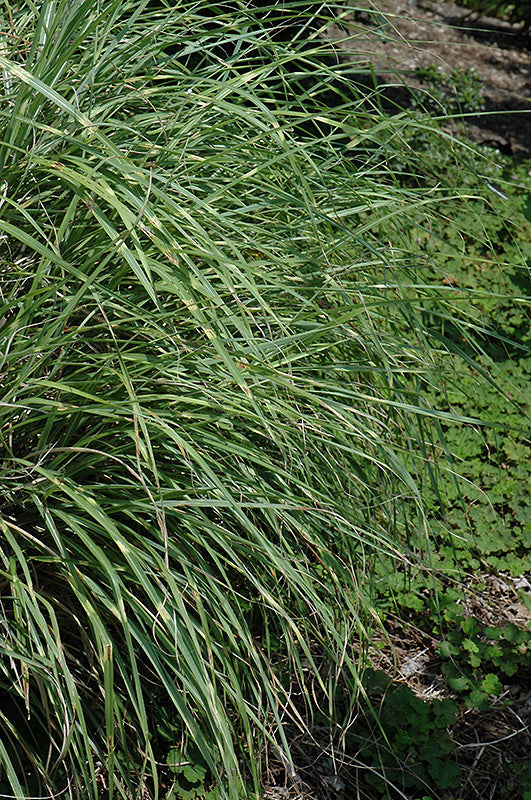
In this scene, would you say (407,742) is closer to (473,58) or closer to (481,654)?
(481,654)

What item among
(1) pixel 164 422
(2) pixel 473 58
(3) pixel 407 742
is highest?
(2) pixel 473 58

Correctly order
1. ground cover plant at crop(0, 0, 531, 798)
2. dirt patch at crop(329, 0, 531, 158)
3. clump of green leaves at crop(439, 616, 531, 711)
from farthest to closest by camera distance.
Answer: dirt patch at crop(329, 0, 531, 158), clump of green leaves at crop(439, 616, 531, 711), ground cover plant at crop(0, 0, 531, 798)

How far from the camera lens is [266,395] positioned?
1.96m

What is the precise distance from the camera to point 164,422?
6.14ft

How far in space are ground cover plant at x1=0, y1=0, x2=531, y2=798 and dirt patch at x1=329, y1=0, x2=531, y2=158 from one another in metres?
3.75

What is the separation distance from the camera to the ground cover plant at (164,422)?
177cm

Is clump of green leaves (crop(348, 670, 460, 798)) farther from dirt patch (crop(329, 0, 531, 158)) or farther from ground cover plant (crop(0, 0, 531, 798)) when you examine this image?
dirt patch (crop(329, 0, 531, 158))

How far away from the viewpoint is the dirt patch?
6273 mm

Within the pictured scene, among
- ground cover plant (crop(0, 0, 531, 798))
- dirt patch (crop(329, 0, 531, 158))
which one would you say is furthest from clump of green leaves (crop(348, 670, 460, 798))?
dirt patch (crop(329, 0, 531, 158))

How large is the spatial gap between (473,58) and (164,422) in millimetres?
6697

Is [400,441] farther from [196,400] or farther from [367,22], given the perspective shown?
[367,22]

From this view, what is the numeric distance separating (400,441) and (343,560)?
521 mm

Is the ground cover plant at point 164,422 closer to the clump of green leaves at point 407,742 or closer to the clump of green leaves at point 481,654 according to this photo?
the clump of green leaves at point 407,742

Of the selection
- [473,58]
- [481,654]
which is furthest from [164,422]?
[473,58]
